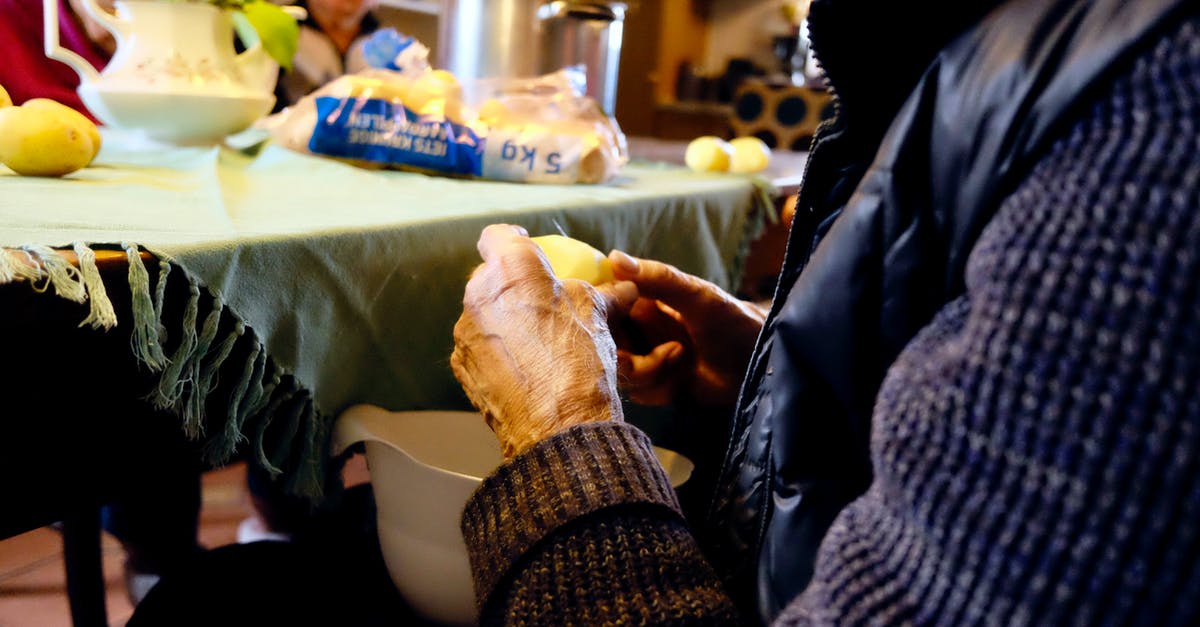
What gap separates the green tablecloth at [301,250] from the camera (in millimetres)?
557

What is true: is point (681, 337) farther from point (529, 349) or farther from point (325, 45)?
point (325, 45)

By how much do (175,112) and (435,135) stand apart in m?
0.30

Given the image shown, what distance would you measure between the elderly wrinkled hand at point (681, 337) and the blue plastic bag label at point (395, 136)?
0.32 meters

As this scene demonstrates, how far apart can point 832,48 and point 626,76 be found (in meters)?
4.54

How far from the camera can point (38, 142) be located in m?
0.73

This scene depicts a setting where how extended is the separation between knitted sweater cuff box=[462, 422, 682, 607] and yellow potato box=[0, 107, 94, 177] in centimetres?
51

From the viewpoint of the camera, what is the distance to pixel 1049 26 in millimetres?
379

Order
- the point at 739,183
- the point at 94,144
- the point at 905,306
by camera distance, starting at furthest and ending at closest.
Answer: the point at 739,183, the point at 94,144, the point at 905,306

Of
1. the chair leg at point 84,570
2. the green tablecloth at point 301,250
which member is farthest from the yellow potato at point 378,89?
the chair leg at point 84,570

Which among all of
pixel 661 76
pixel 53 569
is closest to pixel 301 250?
pixel 53 569

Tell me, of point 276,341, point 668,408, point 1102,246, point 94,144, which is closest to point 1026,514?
point 1102,246

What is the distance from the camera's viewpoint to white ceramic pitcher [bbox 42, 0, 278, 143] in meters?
0.93

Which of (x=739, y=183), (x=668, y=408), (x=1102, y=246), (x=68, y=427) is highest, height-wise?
(x=1102, y=246)

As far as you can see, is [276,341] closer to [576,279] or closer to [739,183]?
[576,279]
